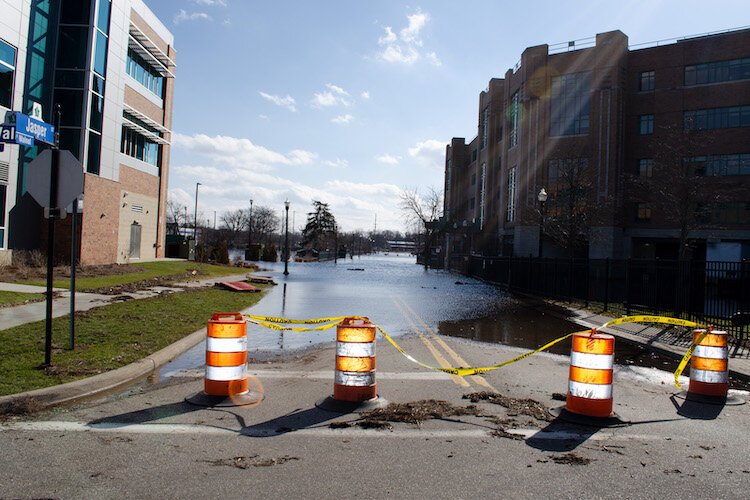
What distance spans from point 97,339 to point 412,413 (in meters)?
6.16

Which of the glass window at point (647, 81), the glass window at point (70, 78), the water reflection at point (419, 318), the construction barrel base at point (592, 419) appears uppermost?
the glass window at point (647, 81)

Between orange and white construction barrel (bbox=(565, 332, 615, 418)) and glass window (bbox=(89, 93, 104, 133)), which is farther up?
glass window (bbox=(89, 93, 104, 133))

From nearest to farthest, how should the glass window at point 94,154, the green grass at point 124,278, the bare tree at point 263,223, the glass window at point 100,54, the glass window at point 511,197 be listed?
the green grass at point 124,278 < the glass window at point 100,54 < the glass window at point 94,154 < the glass window at point 511,197 < the bare tree at point 263,223

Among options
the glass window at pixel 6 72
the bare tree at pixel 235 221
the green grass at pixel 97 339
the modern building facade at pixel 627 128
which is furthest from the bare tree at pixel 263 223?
the green grass at pixel 97 339

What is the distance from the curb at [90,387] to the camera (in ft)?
19.7

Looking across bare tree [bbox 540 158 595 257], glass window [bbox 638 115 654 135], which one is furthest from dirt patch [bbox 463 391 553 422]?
glass window [bbox 638 115 654 135]

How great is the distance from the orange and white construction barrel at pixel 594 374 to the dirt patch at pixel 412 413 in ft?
3.66

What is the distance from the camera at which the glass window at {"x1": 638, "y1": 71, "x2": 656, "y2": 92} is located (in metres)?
49.2

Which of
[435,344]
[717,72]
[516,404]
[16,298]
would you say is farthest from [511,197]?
[516,404]

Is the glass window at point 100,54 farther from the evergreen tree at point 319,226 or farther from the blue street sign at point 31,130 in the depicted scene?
the evergreen tree at point 319,226

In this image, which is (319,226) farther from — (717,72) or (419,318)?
(419,318)

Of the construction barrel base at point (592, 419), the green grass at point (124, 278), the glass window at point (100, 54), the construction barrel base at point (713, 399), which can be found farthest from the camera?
the glass window at point (100, 54)

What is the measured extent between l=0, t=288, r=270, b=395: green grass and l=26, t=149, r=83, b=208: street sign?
2.15 meters

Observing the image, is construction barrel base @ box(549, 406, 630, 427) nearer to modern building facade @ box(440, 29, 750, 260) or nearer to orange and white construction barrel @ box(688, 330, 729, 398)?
orange and white construction barrel @ box(688, 330, 729, 398)
